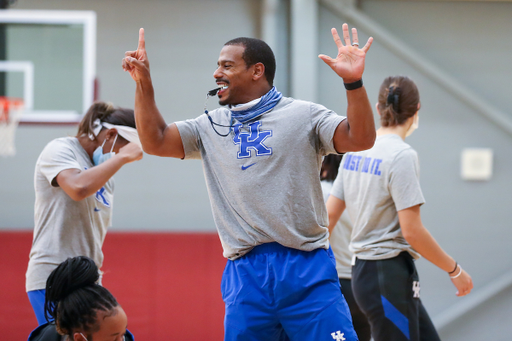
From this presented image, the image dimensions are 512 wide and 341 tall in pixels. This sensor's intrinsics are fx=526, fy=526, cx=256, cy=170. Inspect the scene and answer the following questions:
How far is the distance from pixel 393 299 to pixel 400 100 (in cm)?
108

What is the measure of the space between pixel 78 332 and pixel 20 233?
13.0 ft

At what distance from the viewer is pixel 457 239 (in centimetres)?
621

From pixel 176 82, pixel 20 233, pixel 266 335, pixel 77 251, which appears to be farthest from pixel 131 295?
pixel 266 335

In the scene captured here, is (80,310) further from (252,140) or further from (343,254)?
(343,254)

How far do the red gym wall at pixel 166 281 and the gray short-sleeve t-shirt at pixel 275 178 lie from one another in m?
3.71

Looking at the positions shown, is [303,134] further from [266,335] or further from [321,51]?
[321,51]

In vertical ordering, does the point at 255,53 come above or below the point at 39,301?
above

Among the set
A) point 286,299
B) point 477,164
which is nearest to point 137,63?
point 286,299

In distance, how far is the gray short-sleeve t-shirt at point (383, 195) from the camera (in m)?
2.75

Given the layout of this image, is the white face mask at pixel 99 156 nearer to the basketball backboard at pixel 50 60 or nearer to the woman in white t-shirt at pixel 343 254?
the woman in white t-shirt at pixel 343 254

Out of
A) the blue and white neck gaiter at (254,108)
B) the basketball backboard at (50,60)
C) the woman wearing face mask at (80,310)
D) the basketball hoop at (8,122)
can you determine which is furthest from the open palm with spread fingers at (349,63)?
the basketball hoop at (8,122)

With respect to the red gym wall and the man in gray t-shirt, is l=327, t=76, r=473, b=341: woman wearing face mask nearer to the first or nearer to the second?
the man in gray t-shirt

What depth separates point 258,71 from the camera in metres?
2.21

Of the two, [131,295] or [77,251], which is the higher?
[77,251]
